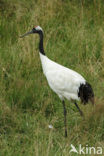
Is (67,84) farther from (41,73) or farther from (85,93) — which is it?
(41,73)

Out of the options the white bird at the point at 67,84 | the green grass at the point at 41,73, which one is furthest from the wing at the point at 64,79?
the green grass at the point at 41,73

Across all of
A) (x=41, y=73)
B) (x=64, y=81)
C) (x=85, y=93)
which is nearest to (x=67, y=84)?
(x=64, y=81)

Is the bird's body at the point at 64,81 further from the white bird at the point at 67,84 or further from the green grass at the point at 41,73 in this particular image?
the green grass at the point at 41,73

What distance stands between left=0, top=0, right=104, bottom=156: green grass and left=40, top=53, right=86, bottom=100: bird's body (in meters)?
0.17

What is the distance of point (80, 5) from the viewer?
6.93m

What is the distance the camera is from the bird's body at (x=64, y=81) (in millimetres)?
4547

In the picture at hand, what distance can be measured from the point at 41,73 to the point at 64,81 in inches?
31.3

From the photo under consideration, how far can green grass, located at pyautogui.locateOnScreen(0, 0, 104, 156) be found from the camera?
4180 millimetres

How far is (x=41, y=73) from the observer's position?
535 centimetres

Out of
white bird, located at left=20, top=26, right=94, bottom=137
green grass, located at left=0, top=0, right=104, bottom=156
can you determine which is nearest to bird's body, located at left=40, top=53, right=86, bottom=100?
white bird, located at left=20, top=26, right=94, bottom=137

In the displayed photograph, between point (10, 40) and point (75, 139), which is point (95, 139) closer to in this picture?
point (75, 139)

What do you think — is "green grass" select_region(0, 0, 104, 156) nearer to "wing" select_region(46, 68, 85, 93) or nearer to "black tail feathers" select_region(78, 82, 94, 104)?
"black tail feathers" select_region(78, 82, 94, 104)

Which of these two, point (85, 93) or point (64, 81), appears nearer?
point (85, 93)

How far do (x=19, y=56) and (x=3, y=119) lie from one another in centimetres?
117
